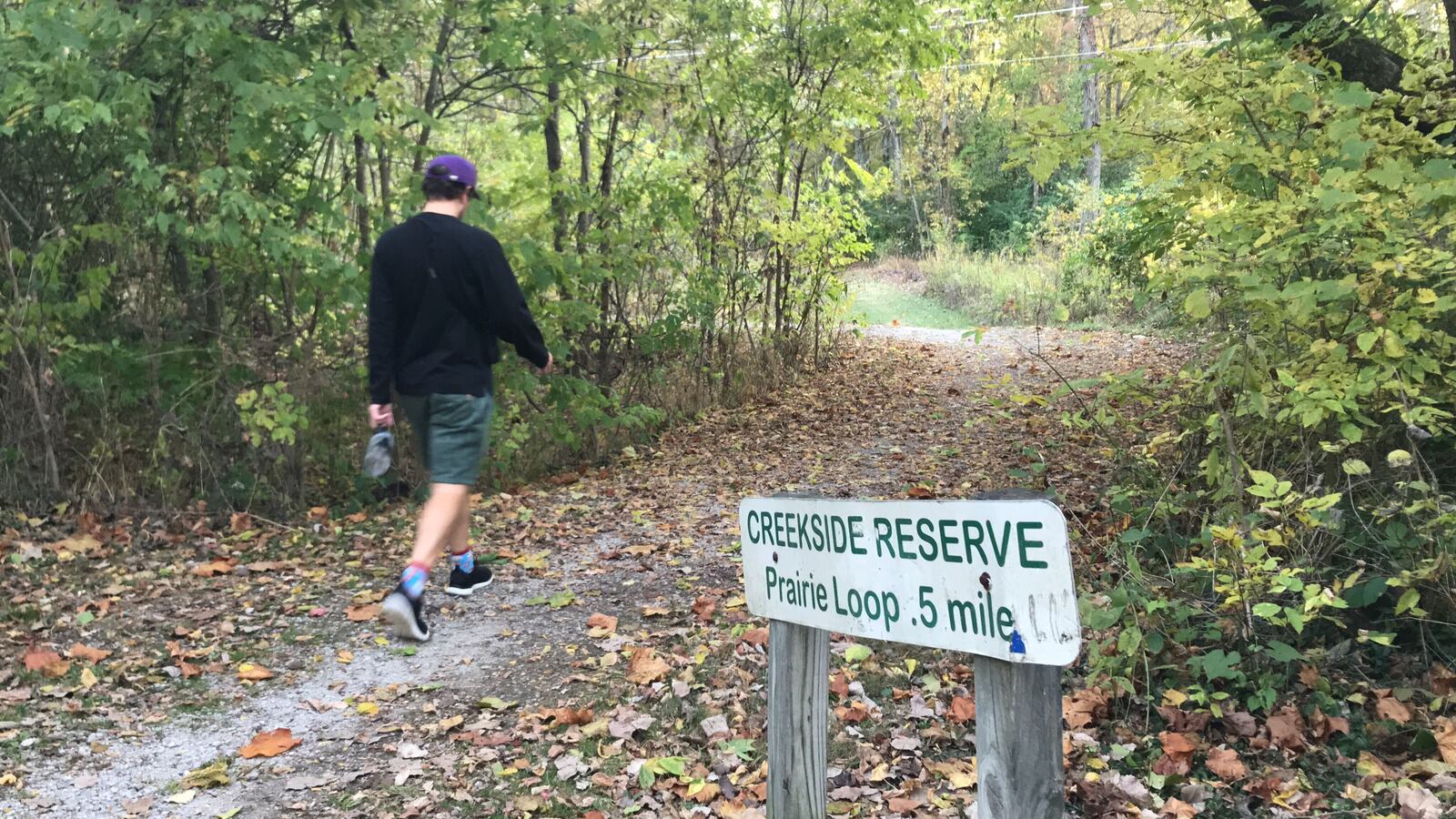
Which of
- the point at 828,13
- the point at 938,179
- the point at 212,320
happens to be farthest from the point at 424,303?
the point at 938,179

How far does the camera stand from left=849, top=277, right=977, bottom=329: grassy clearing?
20.3 m

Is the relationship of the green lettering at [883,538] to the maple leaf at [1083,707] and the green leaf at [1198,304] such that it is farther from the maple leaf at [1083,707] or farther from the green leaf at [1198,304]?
the green leaf at [1198,304]

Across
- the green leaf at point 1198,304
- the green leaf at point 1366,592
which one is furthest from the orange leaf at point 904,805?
the green leaf at point 1198,304

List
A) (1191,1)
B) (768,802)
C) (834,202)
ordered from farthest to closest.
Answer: (834,202) < (1191,1) < (768,802)

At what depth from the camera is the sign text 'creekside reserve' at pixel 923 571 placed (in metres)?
1.65

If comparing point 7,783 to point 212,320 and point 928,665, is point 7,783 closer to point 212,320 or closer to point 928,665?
point 928,665

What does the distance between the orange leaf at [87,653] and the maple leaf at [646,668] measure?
Result: 245cm

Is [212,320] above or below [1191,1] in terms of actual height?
below

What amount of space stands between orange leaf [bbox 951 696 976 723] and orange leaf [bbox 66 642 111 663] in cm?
381

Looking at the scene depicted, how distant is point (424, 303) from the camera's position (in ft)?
14.0

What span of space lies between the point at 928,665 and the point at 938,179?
27.9 m

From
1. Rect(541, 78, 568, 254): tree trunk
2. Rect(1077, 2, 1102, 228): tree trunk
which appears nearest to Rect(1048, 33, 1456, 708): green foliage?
Rect(541, 78, 568, 254): tree trunk

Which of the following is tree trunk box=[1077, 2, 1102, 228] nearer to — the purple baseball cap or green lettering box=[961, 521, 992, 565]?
the purple baseball cap

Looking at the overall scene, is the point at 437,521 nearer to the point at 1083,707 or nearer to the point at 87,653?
the point at 87,653
